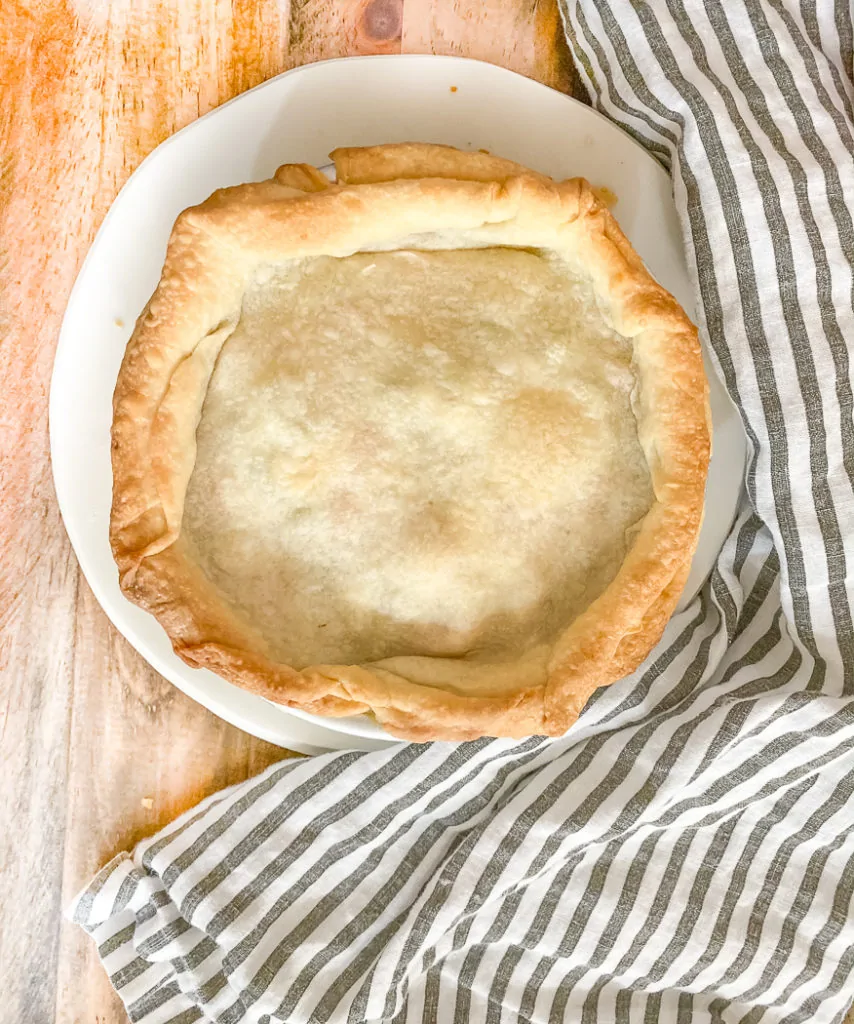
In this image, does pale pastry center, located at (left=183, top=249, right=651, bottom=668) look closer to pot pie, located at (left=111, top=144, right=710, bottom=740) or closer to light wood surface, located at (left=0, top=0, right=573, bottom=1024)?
pot pie, located at (left=111, top=144, right=710, bottom=740)

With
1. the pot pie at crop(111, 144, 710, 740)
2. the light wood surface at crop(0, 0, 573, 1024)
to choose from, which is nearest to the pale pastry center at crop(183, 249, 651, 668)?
the pot pie at crop(111, 144, 710, 740)

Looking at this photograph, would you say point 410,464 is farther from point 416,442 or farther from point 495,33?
point 495,33

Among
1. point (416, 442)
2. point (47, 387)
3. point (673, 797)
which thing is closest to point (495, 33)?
point (416, 442)

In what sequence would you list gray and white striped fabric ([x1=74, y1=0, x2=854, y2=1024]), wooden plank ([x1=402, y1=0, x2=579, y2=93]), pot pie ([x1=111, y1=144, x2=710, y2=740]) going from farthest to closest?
wooden plank ([x1=402, y1=0, x2=579, y2=93]) → gray and white striped fabric ([x1=74, y1=0, x2=854, y2=1024]) → pot pie ([x1=111, y1=144, x2=710, y2=740])

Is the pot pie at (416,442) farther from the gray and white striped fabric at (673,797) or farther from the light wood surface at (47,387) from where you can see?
the light wood surface at (47,387)

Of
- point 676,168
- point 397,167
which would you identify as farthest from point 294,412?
point 676,168

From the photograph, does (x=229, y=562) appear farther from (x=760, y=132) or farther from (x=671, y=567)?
(x=760, y=132)
